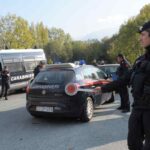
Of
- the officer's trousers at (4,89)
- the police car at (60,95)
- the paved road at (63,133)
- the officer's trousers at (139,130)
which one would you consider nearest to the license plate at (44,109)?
the police car at (60,95)

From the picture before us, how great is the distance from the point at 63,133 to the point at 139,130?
418 centimetres

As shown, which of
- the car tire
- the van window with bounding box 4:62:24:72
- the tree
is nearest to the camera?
the car tire

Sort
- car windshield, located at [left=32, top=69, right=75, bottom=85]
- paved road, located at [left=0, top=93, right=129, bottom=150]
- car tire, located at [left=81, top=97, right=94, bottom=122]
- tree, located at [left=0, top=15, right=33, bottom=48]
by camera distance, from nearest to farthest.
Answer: paved road, located at [left=0, top=93, right=129, bottom=150]
car tire, located at [left=81, top=97, right=94, bottom=122]
car windshield, located at [left=32, top=69, right=75, bottom=85]
tree, located at [left=0, top=15, right=33, bottom=48]

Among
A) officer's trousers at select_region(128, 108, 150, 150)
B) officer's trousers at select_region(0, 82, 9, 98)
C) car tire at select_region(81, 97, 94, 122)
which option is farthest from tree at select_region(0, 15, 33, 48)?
officer's trousers at select_region(128, 108, 150, 150)

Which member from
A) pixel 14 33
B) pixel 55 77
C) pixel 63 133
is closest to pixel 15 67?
pixel 55 77

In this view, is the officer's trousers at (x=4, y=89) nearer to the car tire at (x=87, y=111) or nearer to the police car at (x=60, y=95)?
the police car at (x=60, y=95)

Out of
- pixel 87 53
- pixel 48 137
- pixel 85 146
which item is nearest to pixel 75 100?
pixel 48 137

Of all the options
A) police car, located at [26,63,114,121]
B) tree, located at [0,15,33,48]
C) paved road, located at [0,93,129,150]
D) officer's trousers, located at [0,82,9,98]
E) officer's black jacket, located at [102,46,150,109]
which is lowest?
paved road, located at [0,93,129,150]

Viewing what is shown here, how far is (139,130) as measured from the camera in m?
4.05

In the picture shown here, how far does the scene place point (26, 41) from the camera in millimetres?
52875

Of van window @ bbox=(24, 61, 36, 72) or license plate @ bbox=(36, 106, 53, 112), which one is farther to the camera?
van window @ bbox=(24, 61, 36, 72)

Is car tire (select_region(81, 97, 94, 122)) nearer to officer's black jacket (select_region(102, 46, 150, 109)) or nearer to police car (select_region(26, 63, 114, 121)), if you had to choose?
police car (select_region(26, 63, 114, 121))

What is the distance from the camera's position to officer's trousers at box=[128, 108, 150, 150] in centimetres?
395

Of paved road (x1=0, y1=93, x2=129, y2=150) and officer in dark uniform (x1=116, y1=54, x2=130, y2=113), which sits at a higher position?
officer in dark uniform (x1=116, y1=54, x2=130, y2=113)
